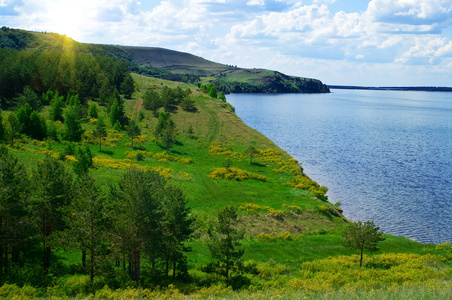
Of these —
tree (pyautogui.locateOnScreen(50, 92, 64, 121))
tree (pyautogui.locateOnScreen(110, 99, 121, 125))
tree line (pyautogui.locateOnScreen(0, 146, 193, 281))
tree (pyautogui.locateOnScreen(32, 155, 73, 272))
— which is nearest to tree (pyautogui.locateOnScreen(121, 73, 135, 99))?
tree (pyautogui.locateOnScreen(110, 99, 121, 125))

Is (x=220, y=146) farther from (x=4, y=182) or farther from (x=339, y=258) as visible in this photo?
(x=4, y=182)

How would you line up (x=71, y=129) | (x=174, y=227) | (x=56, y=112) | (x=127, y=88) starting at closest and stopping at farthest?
1. (x=174, y=227)
2. (x=71, y=129)
3. (x=56, y=112)
4. (x=127, y=88)

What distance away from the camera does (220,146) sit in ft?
277

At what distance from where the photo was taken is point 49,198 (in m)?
26.5

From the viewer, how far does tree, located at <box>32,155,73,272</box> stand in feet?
86.6

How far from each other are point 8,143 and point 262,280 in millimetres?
57378

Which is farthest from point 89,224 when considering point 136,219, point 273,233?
point 273,233

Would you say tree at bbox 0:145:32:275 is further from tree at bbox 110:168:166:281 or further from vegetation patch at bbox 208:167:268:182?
vegetation patch at bbox 208:167:268:182

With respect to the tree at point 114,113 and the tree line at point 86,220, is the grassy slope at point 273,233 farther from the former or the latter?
the tree at point 114,113

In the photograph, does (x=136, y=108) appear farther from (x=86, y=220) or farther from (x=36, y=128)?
(x=86, y=220)

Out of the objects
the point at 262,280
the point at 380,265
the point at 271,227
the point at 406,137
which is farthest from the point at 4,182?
the point at 406,137

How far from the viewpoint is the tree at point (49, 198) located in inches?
1040

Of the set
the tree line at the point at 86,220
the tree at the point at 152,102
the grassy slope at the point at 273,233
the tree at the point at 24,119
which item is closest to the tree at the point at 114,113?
the grassy slope at the point at 273,233

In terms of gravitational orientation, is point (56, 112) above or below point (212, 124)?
above
